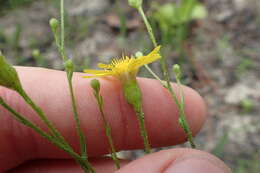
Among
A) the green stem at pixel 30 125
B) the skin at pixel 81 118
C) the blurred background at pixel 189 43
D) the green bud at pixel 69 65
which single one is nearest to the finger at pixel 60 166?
the skin at pixel 81 118

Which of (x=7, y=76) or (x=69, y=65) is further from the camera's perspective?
(x=69, y=65)

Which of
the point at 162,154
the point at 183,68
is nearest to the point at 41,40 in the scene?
the point at 183,68

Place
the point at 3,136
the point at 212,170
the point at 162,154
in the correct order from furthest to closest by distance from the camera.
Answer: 1. the point at 3,136
2. the point at 162,154
3. the point at 212,170

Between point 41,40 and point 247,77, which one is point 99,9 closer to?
point 41,40

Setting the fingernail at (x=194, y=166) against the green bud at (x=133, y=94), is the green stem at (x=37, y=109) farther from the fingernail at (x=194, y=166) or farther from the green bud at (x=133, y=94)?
the fingernail at (x=194, y=166)

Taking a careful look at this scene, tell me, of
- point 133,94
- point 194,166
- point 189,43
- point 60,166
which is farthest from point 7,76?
point 189,43

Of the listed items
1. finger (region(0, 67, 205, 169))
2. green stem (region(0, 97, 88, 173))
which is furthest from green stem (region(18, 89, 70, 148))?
finger (region(0, 67, 205, 169))

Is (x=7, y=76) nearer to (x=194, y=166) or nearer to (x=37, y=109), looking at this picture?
(x=37, y=109)

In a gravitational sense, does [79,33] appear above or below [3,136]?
above
